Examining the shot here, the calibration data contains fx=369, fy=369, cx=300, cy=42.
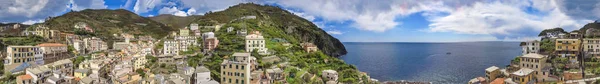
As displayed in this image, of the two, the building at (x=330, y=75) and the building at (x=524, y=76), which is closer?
the building at (x=524, y=76)

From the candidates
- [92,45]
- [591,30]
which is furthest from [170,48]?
[591,30]

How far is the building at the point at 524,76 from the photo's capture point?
28938mm

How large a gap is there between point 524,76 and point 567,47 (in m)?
11.2

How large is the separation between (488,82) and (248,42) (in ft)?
81.9

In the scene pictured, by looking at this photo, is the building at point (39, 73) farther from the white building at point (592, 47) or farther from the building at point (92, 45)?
the white building at point (592, 47)

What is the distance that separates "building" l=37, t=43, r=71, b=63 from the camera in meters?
37.3

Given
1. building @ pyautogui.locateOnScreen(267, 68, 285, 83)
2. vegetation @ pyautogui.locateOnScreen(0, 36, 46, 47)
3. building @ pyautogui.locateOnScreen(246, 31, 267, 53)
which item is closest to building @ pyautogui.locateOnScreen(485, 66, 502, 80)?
building @ pyautogui.locateOnScreen(267, 68, 285, 83)

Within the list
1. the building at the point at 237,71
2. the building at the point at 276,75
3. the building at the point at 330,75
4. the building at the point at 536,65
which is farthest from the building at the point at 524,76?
the building at the point at 237,71

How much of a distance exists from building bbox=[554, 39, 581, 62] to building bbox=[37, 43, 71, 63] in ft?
168

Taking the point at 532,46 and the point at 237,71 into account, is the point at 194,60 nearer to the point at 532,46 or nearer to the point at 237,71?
the point at 237,71

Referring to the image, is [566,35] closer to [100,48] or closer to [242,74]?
[242,74]

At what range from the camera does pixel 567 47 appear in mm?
35969

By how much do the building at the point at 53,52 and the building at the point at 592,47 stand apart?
174 ft

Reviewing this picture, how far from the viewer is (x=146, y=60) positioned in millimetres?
37906
